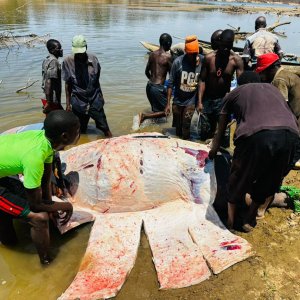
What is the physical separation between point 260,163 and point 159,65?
3.59 meters

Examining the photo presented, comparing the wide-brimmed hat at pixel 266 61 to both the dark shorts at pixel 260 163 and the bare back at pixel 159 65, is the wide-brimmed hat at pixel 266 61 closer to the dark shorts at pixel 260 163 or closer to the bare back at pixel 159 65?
the dark shorts at pixel 260 163

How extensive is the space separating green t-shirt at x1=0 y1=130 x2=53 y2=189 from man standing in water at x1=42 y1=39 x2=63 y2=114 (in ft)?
8.29

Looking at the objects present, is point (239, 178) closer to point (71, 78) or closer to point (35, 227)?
point (35, 227)

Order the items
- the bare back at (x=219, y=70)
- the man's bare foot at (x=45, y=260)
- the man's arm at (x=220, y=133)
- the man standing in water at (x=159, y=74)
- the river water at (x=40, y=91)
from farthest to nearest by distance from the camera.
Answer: the man standing in water at (x=159, y=74) < the bare back at (x=219, y=70) < the man's arm at (x=220, y=133) < the man's bare foot at (x=45, y=260) < the river water at (x=40, y=91)

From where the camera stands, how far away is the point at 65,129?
2621mm

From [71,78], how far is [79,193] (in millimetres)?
2191

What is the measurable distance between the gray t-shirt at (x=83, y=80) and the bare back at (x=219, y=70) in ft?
5.60

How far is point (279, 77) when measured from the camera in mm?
3848

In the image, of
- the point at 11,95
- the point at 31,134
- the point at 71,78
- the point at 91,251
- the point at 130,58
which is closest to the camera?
the point at 31,134

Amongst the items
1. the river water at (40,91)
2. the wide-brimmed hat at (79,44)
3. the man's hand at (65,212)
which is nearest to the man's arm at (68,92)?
the wide-brimmed hat at (79,44)

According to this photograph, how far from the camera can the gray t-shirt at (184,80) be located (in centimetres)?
498

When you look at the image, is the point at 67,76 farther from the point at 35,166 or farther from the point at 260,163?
the point at 260,163

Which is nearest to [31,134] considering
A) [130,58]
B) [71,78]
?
[71,78]

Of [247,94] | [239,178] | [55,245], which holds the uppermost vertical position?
[247,94]
